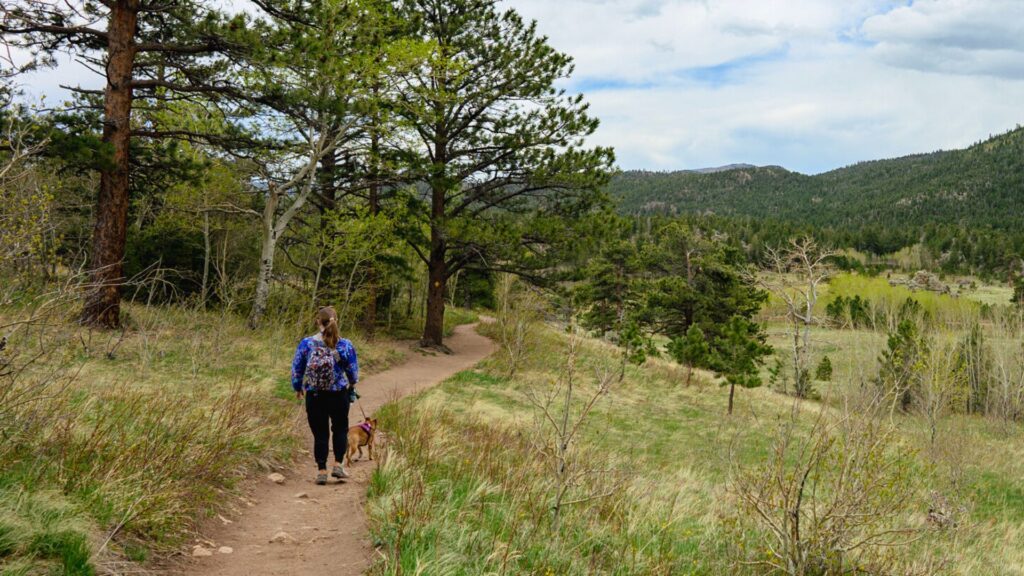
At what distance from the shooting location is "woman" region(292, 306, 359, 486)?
5977mm

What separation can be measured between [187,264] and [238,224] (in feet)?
7.94

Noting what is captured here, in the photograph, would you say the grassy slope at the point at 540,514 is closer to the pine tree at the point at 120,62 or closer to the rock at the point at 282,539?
the rock at the point at 282,539

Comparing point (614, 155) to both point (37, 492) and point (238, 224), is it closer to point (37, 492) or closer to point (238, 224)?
point (238, 224)

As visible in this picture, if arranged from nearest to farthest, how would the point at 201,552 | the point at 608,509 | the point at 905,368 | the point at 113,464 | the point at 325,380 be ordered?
the point at 201,552 < the point at 113,464 < the point at 905,368 < the point at 608,509 < the point at 325,380

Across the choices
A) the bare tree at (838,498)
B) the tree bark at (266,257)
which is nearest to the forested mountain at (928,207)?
the tree bark at (266,257)

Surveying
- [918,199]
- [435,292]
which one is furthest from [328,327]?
[918,199]

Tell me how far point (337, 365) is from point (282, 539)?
201 centimetres

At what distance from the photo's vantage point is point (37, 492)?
339cm

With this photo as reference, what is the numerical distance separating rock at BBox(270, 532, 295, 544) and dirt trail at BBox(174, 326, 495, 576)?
0.06 ft

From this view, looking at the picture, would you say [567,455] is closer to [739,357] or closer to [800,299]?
[800,299]

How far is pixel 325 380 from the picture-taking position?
5.97m

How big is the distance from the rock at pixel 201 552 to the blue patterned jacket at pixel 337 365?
211 centimetres

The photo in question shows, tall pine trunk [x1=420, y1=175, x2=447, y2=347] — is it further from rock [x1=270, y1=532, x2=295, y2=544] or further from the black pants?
rock [x1=270, y1=532, x2=295, y2=544]

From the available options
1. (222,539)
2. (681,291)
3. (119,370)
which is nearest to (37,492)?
(222,539)
